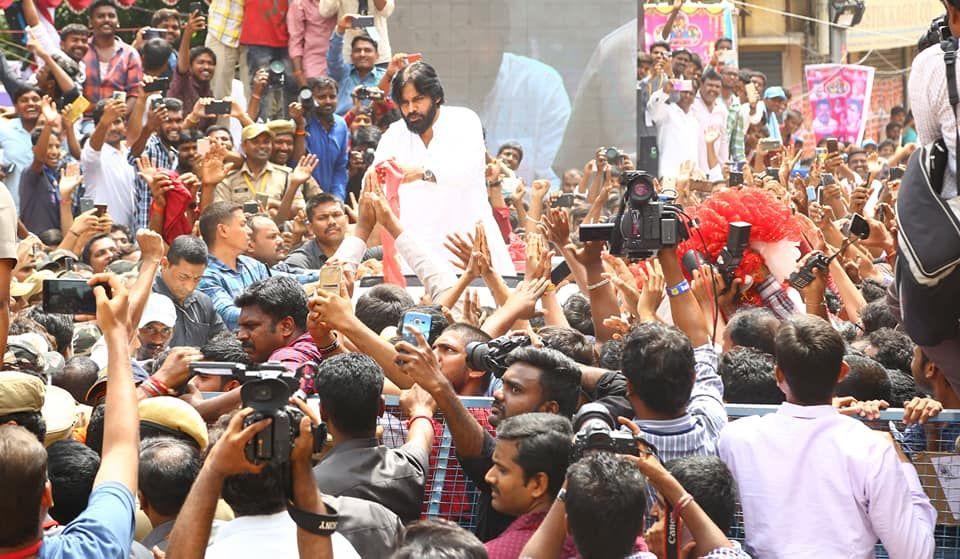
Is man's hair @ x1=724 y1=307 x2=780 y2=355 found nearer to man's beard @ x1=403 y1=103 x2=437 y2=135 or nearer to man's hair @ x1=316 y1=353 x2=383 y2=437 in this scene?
man's hair @ x1=316 y1=353 x2=383 y2=437

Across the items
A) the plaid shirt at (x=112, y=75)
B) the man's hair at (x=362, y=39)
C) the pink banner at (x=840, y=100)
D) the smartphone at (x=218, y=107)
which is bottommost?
the pink banner at (x=840, y=100)

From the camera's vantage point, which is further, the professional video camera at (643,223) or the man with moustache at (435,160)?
the man with moustache at (435,160)

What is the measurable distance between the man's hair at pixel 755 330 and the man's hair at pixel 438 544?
2563mm

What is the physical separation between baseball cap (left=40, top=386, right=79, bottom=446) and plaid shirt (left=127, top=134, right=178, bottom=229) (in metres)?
5.70

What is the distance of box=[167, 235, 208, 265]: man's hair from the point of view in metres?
7.42

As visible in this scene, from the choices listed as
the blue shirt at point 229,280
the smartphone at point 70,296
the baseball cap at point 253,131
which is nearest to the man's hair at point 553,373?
the smartphone at point 70,296

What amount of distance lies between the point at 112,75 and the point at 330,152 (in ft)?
6.64

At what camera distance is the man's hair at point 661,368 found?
13.9ft

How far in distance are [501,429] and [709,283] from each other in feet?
5.91

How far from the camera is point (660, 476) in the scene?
3.69 meters

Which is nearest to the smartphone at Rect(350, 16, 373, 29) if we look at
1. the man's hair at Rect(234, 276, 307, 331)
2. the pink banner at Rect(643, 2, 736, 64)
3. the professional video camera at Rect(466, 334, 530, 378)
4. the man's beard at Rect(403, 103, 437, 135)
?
the man's beard at Rect(403, 103, 437, 135)

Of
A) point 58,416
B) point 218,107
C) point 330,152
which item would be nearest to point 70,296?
point 58,416

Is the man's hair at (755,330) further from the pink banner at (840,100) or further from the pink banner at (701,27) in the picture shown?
the pink banner at (701,27)

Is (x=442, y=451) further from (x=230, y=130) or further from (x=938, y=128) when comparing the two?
(x=230, y=130)
